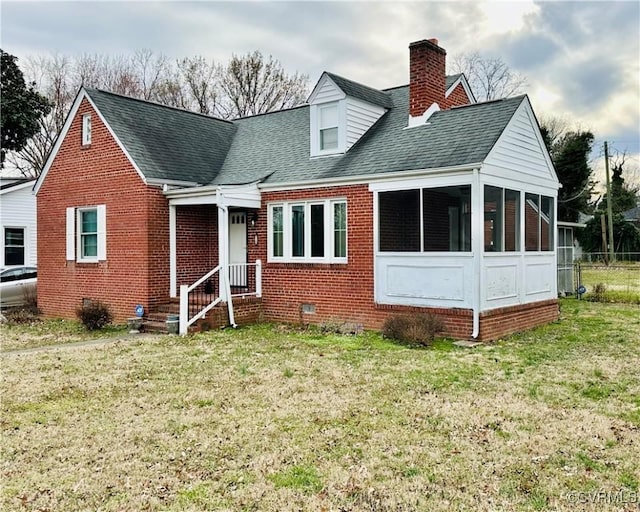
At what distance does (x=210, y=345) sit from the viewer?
11070mm

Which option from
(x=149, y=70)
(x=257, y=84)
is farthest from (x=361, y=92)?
(x=149, y=70)

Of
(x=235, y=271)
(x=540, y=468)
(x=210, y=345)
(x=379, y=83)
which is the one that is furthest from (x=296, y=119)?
(x=379, y=83)

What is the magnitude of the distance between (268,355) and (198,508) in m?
5.75

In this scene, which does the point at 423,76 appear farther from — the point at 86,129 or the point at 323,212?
the point at 86,129

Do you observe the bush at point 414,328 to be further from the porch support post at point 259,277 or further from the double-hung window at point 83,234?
the double-hung window at point 83,234

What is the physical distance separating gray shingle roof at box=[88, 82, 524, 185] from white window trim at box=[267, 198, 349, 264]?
607mm

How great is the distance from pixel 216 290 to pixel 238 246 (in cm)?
130

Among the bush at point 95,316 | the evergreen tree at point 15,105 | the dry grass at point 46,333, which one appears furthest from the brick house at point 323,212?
the evergreen tree at point 15,105

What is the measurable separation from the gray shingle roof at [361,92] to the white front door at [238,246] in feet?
13.3

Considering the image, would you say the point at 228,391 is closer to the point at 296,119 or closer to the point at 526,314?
the point at 526,314

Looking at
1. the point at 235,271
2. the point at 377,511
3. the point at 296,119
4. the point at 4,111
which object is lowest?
the point at 377,511

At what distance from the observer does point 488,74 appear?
4153cm

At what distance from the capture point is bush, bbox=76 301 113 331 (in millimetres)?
13445

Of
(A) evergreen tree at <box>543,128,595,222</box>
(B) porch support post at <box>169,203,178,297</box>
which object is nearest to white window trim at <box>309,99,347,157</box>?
(B) porch support post at <box>169,203,178,297</box>
